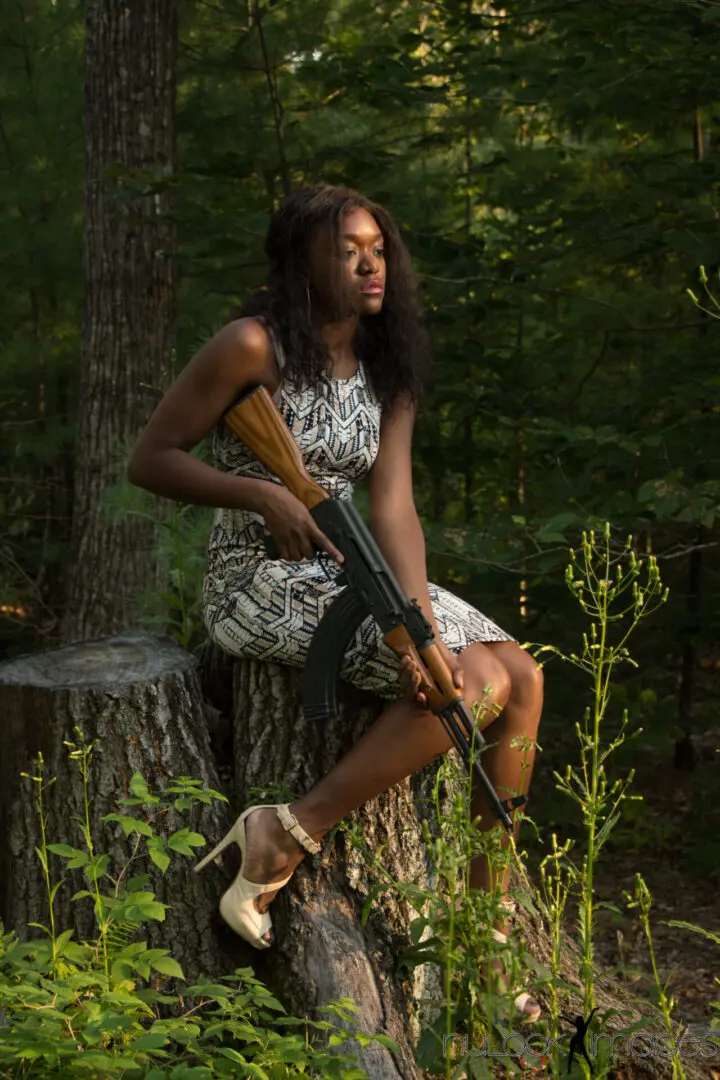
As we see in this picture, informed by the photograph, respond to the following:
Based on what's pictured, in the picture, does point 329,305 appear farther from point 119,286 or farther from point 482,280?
point 119,286

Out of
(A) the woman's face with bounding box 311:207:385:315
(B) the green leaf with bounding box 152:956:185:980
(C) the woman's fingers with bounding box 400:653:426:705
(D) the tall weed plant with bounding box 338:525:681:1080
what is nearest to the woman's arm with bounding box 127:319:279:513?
(A) the woman's face with bounding box 311:207:385:315

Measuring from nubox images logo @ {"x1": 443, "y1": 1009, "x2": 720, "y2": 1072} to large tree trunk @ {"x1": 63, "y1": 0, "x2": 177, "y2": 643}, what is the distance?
381 centimetres

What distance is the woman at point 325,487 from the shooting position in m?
2.93

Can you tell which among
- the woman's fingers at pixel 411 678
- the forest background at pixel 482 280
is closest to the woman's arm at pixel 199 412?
the woman's fingers at pixel 411 678

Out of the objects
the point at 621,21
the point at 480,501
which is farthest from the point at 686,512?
the point at 480,501

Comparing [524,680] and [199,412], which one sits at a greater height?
[199,412]

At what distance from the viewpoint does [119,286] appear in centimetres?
639

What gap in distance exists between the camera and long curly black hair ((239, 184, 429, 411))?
3.22 m

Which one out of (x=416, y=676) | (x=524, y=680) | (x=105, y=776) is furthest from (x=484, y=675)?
(x=105, y=776)

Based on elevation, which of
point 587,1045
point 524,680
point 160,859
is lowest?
point 587,1045

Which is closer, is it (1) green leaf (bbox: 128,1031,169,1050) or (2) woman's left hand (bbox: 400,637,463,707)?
(1) green leaf (bbox: 128,1031,169,1050)

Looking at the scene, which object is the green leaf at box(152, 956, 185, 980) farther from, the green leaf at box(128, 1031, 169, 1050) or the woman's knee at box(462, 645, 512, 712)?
the woman's knee at box(462, 645, 512, 712)

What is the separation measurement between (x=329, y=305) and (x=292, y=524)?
2.10 ft

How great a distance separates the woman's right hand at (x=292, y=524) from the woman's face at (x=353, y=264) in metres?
0.58
